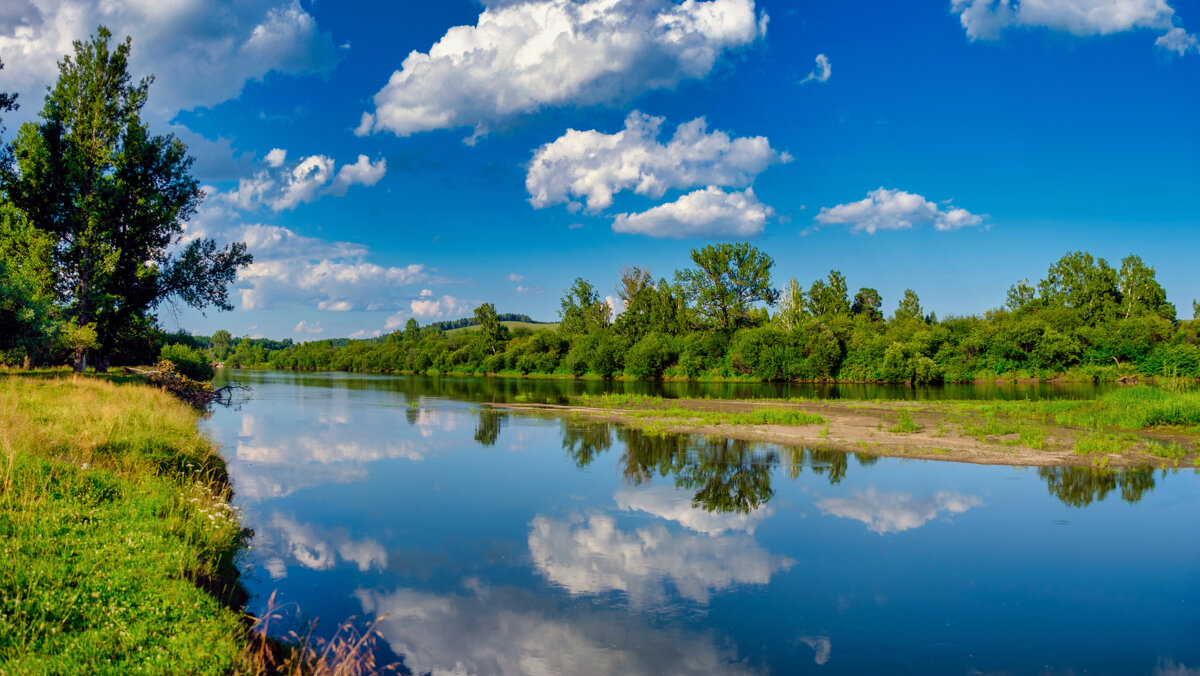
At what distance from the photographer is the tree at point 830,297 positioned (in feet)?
312

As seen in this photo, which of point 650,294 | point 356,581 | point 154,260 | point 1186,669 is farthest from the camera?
point 650,294

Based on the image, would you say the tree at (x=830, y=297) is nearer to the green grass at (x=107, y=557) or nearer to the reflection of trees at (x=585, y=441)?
the reflection of trees at (x=585, y=441)

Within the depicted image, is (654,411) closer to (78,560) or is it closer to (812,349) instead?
(78,560)

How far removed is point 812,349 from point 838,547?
68439 millimetres

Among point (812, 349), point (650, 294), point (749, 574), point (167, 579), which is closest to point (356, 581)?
point (167, 579)

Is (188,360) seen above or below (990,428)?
above

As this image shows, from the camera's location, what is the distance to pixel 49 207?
29.0 m

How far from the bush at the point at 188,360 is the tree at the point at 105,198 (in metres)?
10.5

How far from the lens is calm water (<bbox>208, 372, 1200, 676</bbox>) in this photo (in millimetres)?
7934

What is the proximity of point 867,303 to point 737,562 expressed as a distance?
96.5m

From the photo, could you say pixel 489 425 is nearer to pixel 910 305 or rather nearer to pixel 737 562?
pixel 737 562

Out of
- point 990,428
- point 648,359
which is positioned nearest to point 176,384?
point 990,428

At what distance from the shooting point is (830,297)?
96.1 m

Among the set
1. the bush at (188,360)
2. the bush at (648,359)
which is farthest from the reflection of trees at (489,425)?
the bush at (648,359)
